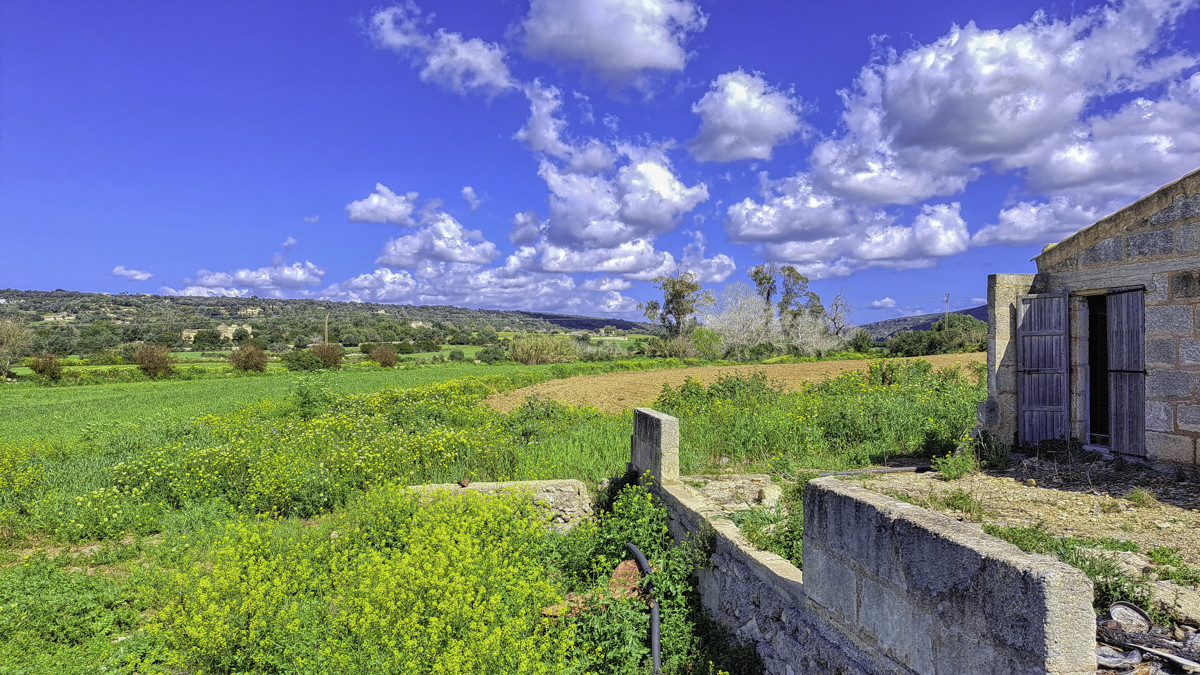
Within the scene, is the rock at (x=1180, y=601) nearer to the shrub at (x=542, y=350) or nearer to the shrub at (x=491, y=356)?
the shrub at (x=542, y=350)

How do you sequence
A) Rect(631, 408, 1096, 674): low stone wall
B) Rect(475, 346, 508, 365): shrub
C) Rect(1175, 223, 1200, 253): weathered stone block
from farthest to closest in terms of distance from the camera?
Rect(475, 346, 508, 365): shrub
Rect(1175, 223, 1200, 253): weathered stone block
Rect(631, 408, 1096, 674): low stone wall

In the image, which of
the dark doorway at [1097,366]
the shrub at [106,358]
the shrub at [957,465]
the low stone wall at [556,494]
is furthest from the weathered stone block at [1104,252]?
the shrub at [106,358]

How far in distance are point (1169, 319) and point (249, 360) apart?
3755cm

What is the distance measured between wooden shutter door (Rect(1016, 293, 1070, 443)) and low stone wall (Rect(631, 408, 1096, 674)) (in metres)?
5.69

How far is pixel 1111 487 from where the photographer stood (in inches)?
237

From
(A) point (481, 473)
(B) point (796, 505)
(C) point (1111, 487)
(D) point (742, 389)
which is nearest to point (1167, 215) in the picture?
(C) point (1111, 487)

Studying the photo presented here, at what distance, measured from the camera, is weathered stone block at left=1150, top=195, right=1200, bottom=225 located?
20.3 feet

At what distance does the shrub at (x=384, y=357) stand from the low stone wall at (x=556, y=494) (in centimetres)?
3063

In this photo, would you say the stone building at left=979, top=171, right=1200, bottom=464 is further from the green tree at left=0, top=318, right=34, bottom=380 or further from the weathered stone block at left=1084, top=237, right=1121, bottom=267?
the green tree at left=0, top=318, right=34, bottom=380

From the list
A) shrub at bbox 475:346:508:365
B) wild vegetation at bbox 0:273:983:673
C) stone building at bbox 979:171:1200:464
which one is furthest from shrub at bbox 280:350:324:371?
stone building at bbox 979:171:1200:464

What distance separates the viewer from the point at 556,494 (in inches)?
303

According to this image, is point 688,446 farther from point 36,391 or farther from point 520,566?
point 36,391

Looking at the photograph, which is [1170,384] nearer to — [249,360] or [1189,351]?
[1189,351]

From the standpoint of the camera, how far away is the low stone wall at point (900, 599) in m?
1.97
